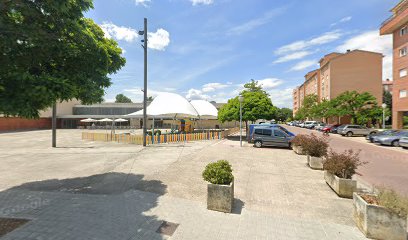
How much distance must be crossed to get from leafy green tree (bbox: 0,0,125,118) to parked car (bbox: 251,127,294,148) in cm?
1341

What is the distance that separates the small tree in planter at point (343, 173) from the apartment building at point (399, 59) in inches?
1169

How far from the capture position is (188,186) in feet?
23.4

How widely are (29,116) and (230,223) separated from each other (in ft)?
15.7

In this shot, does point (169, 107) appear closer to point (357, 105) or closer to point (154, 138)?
point (154, 138)

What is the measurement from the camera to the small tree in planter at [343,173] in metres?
6.20

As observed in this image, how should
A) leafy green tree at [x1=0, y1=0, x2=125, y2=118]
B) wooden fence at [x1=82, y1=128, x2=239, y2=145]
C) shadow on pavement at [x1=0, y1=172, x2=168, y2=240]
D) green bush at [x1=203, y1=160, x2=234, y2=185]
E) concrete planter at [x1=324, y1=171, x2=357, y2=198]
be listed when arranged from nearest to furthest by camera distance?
leafy green tree at [x1=0, y1=0, x2=125, y2=118]
shadow on pavement at [x1=0, y1=172, x2=168, y2=240]
green bush at [x1=203, y1=160, x2=234, y2=185]
concrete planter at [x1=324, y1=171, x2=357, y2=198]
wooden fence at [x1=82, y1=128, x2=239, y2=145]

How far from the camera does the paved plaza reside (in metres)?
4.26

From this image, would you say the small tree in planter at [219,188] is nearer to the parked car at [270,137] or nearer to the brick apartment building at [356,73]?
the parked car at [270,137]

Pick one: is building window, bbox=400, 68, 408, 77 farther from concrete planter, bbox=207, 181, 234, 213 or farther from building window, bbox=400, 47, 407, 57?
concrete planter, bbox=207, 181, 234, 213

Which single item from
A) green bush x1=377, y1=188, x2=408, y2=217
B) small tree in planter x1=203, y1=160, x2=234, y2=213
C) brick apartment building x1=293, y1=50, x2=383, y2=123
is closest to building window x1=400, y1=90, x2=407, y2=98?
brick apartment building x1=293, y1=50, x2=383, y2=123

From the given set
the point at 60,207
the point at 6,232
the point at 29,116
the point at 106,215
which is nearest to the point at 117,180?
the point at 60,207

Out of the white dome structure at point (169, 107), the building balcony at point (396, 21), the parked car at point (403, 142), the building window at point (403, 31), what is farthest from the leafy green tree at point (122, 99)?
the parked car at point (403, 142)

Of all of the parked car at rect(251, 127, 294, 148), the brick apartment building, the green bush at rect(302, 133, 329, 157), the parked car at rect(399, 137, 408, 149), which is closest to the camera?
the green bush at rect(302, 133, 329, 157)

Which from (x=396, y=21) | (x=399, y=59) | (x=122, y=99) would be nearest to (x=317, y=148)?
(x=399, y=59)
